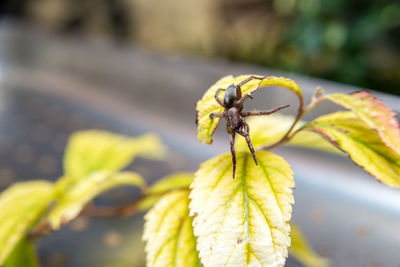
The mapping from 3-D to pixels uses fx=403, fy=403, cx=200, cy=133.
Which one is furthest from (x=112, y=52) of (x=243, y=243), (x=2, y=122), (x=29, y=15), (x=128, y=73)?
(x=243, y=243)

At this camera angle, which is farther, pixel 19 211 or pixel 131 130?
pixel 131 130

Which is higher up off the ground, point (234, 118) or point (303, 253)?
point (234, 118)

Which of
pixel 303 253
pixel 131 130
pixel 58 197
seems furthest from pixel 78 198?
pixel 131 130

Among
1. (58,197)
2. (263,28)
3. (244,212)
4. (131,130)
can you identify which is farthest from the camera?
(263,28)

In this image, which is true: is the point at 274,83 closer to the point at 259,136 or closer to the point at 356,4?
the point at 259,136

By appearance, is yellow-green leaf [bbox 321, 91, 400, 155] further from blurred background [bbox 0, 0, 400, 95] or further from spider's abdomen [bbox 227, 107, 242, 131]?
blurred background [bbox 0, 0, 400, 95]

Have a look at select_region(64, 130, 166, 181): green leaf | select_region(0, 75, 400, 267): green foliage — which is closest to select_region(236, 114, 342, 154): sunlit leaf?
select_region(0, 75, 400, 267): green foliage

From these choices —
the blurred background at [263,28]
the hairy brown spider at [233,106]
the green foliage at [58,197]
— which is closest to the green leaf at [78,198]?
the green foliage at [58,197]

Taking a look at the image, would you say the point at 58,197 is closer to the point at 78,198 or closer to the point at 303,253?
the point at 78,198
